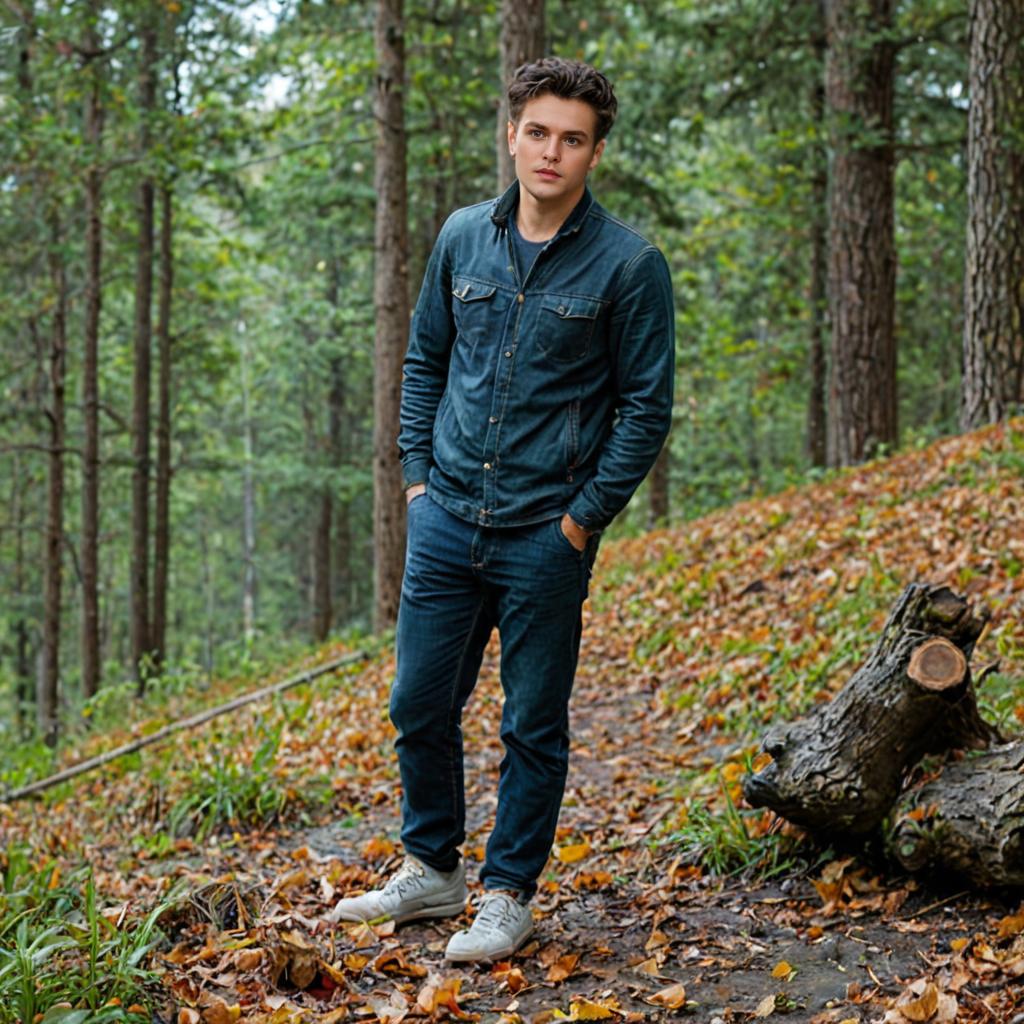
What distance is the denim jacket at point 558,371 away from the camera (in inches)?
141

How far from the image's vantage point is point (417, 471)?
395 cm

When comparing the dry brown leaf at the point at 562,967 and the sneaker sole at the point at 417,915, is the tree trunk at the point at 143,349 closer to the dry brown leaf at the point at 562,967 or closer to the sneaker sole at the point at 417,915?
the sneaker sole at the point at 417,915

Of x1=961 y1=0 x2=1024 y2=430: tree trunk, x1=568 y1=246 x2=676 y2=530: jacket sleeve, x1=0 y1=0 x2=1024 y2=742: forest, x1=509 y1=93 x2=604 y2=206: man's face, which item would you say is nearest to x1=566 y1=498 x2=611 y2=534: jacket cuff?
x1=568 y1=246 x2=676 y2=530: jacket sleeve

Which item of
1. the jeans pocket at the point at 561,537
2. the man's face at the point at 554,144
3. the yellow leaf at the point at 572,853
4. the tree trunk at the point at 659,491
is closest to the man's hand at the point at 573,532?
the jeans pocket at the point at 561,537

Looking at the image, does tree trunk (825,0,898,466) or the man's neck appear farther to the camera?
tree trunk (825,0,898,466)

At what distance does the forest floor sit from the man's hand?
137 cm

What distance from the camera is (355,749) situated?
25.3 feet

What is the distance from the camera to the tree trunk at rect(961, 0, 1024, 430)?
967cm

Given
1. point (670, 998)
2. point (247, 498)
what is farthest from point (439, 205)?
point (247, 498)

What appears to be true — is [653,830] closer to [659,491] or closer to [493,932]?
[493,932]

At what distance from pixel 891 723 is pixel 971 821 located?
1.45 ft

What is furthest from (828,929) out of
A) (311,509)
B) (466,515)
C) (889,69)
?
(311,509)

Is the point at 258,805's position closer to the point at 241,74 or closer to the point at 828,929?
the point at 828,929

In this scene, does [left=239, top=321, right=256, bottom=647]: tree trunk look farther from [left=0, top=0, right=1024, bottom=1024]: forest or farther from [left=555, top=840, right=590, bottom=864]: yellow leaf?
[left=555, top=840, right=590, bottom=864]: yellow leaf
